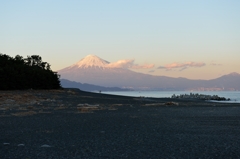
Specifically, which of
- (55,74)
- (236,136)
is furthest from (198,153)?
(55,74)

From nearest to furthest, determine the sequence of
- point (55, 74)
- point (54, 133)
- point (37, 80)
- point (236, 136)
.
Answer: point (236, 136), point (54, 133), point (37, 80), point (55, 74)

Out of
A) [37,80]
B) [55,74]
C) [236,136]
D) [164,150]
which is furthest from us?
[55,74]

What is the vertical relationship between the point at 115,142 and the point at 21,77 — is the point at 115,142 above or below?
below

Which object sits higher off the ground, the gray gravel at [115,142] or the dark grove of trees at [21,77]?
the dark grove of trees at [21,77]

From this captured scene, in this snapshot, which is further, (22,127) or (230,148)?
(22,127)

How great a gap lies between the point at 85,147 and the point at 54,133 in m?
→ 2.79

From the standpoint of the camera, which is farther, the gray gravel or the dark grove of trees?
the dark grove of trees

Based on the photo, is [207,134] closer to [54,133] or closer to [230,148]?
[230,148]

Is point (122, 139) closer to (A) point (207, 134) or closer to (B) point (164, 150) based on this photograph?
(B) point (164, 150)

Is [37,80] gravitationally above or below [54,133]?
above

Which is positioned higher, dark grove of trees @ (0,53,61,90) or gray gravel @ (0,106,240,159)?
dark grove of trees @ (0,53,61,90)

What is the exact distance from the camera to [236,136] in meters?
9.84

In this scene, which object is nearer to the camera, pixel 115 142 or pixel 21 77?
pixel 115 142

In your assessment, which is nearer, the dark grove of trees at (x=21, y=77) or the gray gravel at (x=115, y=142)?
the gray gravel at (x=115, y=142)
